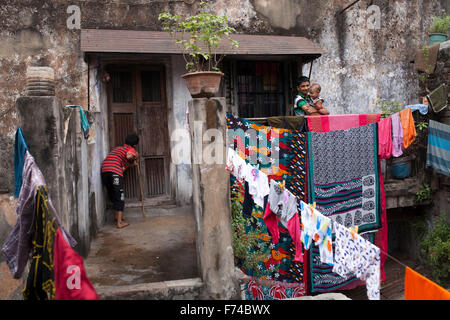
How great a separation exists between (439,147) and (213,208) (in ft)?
19.7

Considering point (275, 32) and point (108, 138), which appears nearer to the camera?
point (108, 138)

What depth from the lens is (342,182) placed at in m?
7.73

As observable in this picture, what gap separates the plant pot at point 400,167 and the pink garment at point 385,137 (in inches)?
43.1

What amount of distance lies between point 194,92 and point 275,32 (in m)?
4.78

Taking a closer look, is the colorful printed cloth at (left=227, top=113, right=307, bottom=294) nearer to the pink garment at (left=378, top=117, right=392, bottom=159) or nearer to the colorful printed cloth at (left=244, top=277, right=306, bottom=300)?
the colorful printed cloth at (left=244, top=277, right=306, bottom=300)

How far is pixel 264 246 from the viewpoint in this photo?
7199 mm

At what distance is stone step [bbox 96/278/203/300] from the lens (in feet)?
14.7

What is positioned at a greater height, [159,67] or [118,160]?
[159,67]

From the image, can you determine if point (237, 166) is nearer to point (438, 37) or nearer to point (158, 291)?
point (158, 291)

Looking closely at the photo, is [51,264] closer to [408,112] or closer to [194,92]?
[194,92]

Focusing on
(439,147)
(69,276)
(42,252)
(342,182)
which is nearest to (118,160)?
(42,252)

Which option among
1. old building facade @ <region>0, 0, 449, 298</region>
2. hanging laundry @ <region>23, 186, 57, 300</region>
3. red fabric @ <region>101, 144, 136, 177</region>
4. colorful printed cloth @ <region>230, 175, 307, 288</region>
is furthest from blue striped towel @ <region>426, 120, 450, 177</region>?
hanging laundry @ <region>23, 186, 57, 300</region>

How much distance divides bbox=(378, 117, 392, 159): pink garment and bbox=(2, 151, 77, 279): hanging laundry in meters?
6.27
